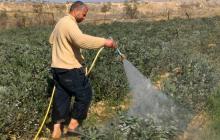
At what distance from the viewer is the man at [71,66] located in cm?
790

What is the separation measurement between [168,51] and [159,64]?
3.92ft

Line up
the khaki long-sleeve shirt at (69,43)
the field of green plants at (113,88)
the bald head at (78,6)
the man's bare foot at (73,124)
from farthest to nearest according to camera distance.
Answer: the man's bare foot at (73,124) → the bald head at (78,6) → the khaki long-sleeve shirt at (69,43) → the field of green plants at (113,88)

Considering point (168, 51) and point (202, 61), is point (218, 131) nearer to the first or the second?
point (202, 61)

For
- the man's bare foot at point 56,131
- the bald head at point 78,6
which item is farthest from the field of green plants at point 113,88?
the bald head at point 78,6

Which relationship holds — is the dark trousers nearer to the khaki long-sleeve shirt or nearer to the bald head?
the khaki long-sleeve shirt

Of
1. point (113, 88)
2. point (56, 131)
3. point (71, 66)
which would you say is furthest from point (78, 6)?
point (113, 88)

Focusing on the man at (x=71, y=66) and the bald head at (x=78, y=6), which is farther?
the bald head at (x=78, y=6)

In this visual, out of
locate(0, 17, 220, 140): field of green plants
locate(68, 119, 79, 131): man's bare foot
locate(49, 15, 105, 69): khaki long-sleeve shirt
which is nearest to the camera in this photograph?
locate(0, 17, 220, 140): field of green plants

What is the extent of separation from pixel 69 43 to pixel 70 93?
0.73m

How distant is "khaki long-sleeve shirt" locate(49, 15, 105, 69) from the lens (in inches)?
309

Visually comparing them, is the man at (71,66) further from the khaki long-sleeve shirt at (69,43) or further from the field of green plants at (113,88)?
the field of green plants at (113,88)

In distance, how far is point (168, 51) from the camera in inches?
538

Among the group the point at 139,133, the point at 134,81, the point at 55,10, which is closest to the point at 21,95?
the point at 134,81

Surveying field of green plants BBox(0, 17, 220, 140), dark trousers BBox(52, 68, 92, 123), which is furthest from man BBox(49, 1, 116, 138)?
field of green plants BBox(0, 17, 220, 140)
